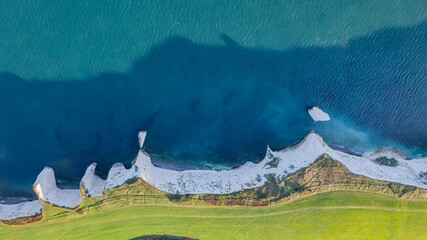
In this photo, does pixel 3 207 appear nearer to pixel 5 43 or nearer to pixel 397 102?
pixel 5 43

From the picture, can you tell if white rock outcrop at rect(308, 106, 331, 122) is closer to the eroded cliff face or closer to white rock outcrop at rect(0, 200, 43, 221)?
the eroded cliff face

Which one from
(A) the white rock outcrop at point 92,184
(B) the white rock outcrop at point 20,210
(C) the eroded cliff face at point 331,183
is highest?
(A) the white rock outcrop at point 92,184

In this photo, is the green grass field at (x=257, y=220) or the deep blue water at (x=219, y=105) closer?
the green grass field at (x=257, y=220)

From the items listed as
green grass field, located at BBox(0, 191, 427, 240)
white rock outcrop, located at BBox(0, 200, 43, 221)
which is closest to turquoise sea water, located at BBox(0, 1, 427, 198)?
white rock outcrop, located at BBox(0, 200, 43, 221)

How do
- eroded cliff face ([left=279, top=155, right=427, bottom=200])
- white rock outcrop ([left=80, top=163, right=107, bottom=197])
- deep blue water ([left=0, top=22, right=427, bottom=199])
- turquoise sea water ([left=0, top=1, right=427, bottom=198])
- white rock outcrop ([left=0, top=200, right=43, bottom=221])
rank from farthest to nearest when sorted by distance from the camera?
deep blue water ([left=0, top=22, right=427, bottom=199]) < turquoise sea water ([left=0, top=1, right=427, bottom=198]) < white rock outcrop ([left=0, top=200, right=43, bottom=221]) < white rock outcrop ([left=80, top=163, right=107, bottom=197]) < eroded cliff face ([left=279, top=155, right=427, bottom=200])

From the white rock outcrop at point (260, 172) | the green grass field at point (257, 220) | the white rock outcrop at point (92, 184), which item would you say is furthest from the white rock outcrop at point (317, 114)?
the white rock outcrop at point (92, 184)

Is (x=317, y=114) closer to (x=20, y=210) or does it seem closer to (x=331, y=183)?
(x=331, y=183)

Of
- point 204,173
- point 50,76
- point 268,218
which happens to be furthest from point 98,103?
point 268,218

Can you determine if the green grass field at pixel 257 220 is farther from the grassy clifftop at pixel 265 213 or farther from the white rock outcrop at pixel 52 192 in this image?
the white rock outcrop at pixel 52 192
